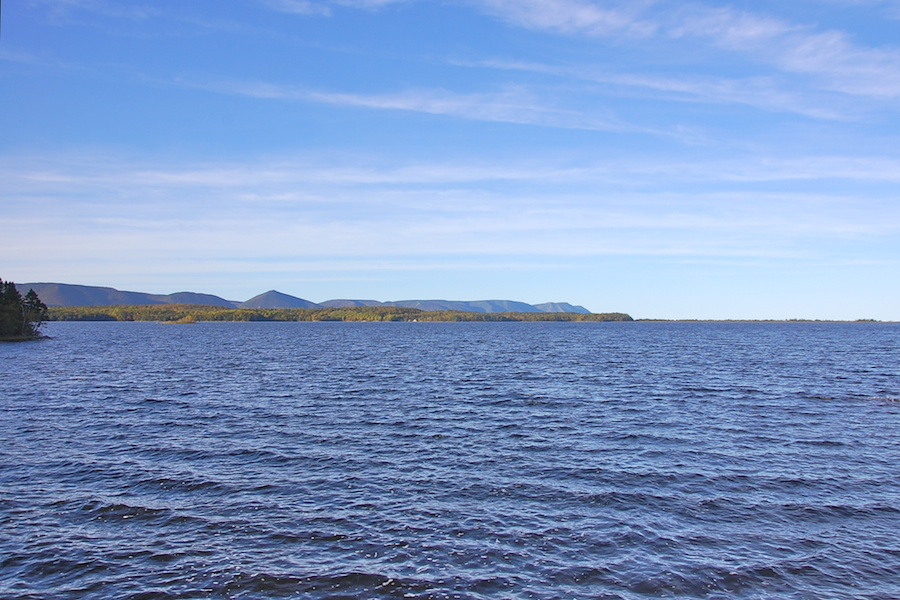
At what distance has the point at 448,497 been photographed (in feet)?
76.2

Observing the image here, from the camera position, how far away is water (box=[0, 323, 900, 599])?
16594mm

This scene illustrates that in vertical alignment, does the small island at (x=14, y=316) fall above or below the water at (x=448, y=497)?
above

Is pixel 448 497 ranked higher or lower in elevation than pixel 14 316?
lower

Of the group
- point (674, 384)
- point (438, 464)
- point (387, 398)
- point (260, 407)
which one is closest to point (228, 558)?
point (438, 464)

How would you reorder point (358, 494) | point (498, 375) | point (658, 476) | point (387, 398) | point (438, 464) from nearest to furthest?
1. point (358, 494)
2. point (658, 476)
3. point (438, 464)
4. point (387, 398)
5. point (498, 375)

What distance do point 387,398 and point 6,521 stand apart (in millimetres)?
30952

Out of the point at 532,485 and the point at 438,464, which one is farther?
the point at 438,464

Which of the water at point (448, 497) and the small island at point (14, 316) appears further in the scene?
the small island at point (14, 316)

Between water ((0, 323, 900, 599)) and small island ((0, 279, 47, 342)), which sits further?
small island ((0, 279, 47, 342))

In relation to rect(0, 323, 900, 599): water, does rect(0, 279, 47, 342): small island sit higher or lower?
higher

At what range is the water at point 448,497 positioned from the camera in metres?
16.6

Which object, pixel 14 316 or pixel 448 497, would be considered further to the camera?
pixel 14 316

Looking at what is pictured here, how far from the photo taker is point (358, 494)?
928 inches

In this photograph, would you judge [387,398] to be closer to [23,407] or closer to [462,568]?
[23,407]
